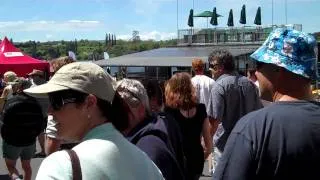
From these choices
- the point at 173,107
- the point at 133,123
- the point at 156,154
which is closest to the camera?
the point at 156,154

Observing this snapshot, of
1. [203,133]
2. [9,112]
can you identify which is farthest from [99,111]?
[203,133]

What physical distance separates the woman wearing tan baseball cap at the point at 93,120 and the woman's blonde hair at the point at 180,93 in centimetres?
295

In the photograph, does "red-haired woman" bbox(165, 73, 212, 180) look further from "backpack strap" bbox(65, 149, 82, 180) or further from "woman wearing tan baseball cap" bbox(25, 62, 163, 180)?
"backpack strap" bbox(65, 149, 82, 180)

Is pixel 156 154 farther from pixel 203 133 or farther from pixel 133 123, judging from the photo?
pixel 203 133

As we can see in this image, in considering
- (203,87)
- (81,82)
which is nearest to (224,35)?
(203,87)

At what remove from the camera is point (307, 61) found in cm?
233

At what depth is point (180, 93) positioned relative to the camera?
17.2ft

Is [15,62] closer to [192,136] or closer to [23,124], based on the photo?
[192,136]

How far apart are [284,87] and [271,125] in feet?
0.75

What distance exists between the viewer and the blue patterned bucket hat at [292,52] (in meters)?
2.30

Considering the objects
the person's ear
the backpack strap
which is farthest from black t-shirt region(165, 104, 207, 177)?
the backpack strap

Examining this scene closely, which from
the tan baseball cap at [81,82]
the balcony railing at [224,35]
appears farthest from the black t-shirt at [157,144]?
the balcony railing at [224,35]

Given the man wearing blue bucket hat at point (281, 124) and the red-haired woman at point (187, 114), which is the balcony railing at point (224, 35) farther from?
the man wearing blue bucket hat at point (281, 124)

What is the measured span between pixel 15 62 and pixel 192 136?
926cm
